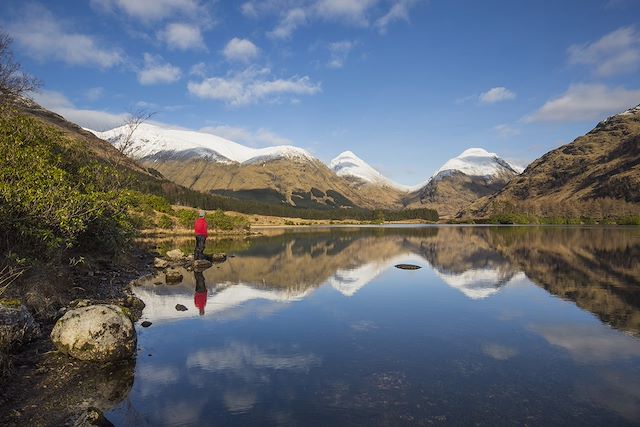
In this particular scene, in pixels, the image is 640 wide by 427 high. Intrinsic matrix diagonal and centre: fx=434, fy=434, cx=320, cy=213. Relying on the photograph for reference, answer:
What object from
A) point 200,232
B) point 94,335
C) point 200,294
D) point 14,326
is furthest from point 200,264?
point 14,326

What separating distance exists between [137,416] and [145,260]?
4741cm

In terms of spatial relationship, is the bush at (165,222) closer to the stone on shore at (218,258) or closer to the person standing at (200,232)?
the stone on shore at (218,258)

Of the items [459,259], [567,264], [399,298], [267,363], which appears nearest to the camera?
[267,363]

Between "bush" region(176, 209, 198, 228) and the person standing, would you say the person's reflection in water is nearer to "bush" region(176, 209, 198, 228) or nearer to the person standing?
the person standing

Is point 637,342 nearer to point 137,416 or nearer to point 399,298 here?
point 399,298

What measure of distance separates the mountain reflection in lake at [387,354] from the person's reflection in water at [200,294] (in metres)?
0.18

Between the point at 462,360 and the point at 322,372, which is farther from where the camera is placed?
the point at 462,360

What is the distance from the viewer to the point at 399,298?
1457 inches

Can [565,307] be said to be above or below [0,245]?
below

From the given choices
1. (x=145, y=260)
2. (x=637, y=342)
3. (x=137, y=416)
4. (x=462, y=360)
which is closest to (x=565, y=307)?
(x=637, y=342)

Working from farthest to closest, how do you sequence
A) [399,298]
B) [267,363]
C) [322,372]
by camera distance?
[399,298] → [267,363] → [322,372]

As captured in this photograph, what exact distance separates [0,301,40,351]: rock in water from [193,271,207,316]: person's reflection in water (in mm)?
11139

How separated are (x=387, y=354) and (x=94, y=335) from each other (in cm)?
1342

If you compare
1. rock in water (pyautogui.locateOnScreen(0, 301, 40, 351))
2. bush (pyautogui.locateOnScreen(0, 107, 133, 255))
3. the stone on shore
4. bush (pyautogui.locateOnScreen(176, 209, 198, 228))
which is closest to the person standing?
the stone on shore
